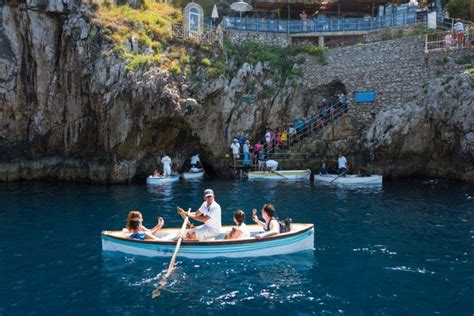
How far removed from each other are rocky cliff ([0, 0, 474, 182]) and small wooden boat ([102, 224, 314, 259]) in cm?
1763

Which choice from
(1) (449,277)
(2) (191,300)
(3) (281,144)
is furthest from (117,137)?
(1) (449,277)

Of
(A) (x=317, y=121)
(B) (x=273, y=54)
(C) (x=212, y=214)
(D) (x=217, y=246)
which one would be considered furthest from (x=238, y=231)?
(B) (x=273, y=54)

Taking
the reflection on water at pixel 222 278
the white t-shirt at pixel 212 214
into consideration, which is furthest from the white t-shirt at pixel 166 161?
the white t-shirt at pixel 212 214

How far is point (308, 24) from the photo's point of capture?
38.0m

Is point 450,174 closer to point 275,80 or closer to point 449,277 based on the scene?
point 275,80

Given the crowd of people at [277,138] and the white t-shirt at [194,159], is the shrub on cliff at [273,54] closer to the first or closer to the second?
the crowd of people at [277,138]

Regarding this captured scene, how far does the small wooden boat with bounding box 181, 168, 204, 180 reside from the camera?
31812 mm

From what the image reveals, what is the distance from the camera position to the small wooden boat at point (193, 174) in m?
31.8

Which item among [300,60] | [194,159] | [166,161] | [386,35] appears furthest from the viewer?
[300,60]

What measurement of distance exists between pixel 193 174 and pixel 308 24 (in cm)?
1732

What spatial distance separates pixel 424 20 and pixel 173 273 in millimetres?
31200

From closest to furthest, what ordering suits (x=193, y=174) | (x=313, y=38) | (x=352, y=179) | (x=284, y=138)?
(x=352, y=179) → (x=193, y=174) → (x=284, y=138) → (x=313, y=38)

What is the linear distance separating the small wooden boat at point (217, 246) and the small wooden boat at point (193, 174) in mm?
18247

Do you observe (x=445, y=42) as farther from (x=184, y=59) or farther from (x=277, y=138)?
(x=184, y=59)
